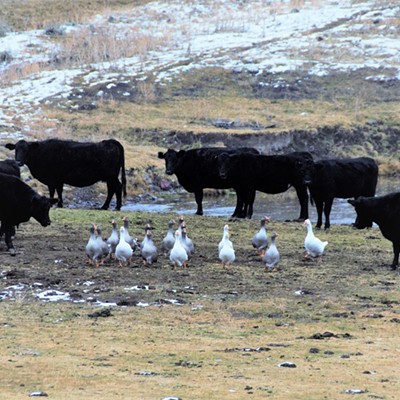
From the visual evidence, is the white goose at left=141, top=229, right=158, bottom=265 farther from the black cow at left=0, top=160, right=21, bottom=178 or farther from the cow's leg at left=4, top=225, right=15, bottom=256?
the black cow at left=0, top=160, right=21, bottom=178

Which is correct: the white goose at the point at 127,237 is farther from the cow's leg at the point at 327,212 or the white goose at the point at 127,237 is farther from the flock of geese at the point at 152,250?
the cow's leg at the point at 327,212

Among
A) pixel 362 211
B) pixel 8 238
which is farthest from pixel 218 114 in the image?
pixel 8 238

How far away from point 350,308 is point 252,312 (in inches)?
60.9

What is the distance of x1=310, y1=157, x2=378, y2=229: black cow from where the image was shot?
2770 centimetres

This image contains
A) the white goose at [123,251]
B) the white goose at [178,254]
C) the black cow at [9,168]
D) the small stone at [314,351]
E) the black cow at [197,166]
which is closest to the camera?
the small stone at [314,351]

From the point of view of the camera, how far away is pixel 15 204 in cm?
2098

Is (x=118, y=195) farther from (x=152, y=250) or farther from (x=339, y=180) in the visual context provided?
(x=152, y=250)

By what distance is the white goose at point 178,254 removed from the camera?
1909 centimetres

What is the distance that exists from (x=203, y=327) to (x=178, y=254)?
4.40m

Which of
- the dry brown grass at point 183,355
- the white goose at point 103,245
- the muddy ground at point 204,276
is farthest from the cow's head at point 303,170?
the dry brown grass at point 183,355

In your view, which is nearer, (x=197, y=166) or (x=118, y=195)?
(x=118, y=195)

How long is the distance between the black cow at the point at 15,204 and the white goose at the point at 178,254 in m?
3.36

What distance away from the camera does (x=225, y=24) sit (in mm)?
71812

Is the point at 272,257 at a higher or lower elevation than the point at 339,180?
higher
